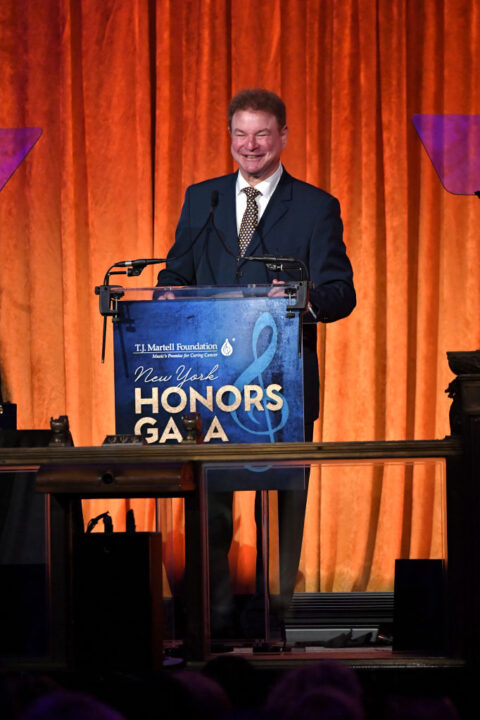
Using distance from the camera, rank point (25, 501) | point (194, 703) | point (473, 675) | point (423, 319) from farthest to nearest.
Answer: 1. point (423, 319)
2. point (25, 501)
3. point (473, 675)
4. point (194, 703)

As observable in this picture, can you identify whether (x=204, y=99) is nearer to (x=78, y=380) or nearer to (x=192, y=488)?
(x=78, y=380)

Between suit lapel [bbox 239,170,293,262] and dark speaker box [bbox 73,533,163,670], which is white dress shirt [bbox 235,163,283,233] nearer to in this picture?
suit lapel [bbox 239,170,293,262]

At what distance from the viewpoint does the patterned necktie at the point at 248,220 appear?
9.96 ft

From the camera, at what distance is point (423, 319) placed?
4.40 m

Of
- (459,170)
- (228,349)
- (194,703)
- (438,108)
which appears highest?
(438,108)

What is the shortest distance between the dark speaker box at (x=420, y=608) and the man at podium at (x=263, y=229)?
0.49 metres

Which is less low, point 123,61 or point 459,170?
point 123,61

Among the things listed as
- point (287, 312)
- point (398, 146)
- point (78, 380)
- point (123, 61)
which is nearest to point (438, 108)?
point (398, 146)

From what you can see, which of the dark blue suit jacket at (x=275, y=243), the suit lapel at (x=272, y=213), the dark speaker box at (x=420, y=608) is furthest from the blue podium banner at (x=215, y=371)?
the suit lapel at (x=272, y=213)

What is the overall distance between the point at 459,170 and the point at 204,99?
3.87 ft

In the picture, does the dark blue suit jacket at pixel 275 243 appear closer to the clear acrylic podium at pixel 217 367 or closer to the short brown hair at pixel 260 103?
the short brown hair at pixel 260 103

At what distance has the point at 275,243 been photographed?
3.00 m

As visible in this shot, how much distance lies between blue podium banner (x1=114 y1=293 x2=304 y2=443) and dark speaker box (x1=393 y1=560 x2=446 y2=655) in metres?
0.41

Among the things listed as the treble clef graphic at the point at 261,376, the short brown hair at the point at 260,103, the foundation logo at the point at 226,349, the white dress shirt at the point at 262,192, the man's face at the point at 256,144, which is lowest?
the treble clef graphic at the point at 261,376
